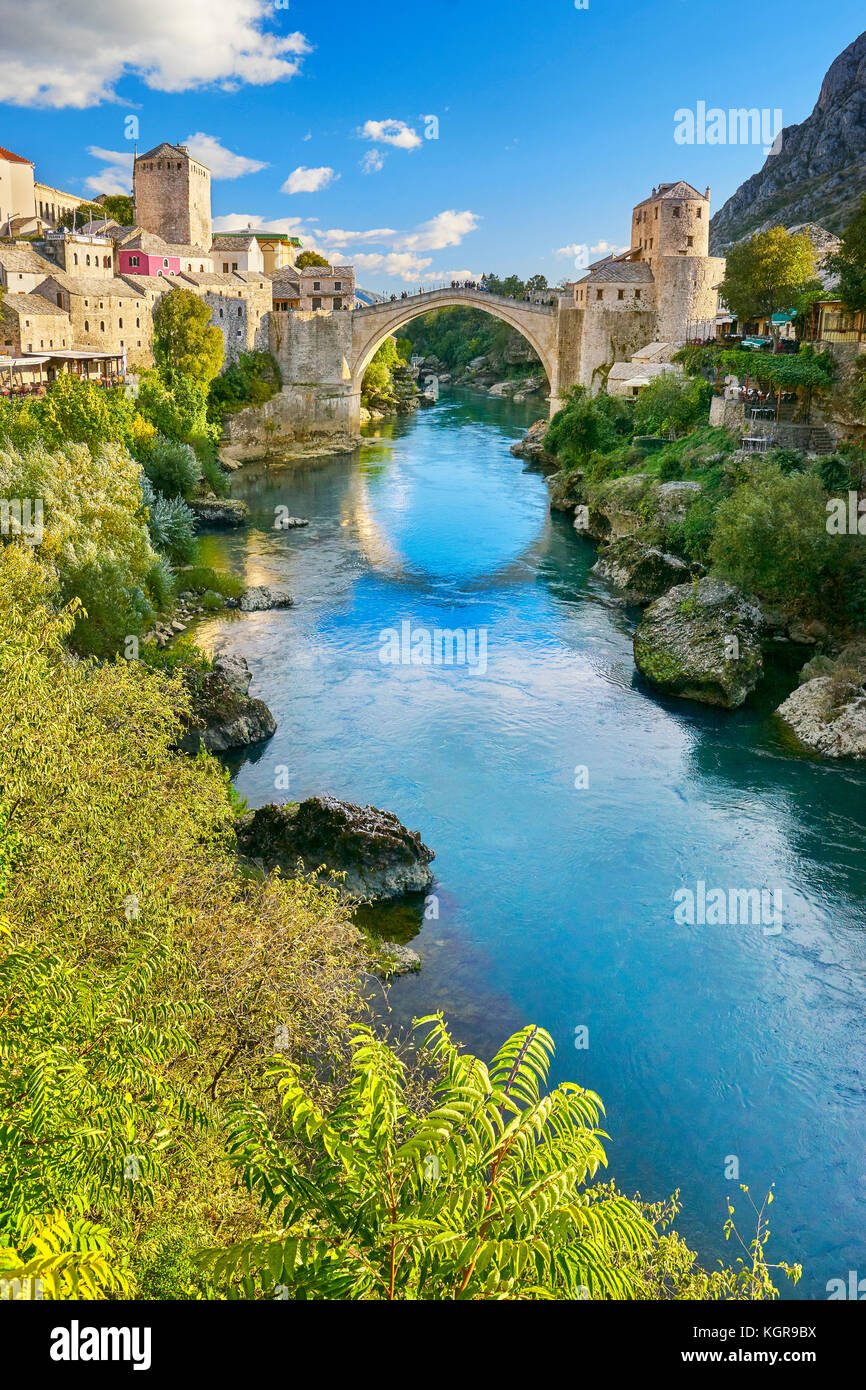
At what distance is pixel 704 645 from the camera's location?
766 inches

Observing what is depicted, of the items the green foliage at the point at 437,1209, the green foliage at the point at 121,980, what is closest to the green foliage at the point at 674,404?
the green foliage at the point at 121,980

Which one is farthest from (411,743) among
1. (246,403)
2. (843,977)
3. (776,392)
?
(246,403)

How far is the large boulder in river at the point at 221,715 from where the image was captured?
637 inches

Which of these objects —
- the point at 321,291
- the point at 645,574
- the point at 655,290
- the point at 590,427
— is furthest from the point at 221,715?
the point at 321,291

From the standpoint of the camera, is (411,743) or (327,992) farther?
(411,743)

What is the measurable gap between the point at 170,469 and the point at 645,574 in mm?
12588

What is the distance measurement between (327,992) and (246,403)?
1543 inches

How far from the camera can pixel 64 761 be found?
8164 millimetres

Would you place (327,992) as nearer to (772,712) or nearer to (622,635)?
(772,712)

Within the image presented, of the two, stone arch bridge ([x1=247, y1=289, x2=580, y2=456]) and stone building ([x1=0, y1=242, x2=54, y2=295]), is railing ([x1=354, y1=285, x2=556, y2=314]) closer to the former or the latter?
stone arch bridge ([x1=247, y1=289, x2=580, y2=456])

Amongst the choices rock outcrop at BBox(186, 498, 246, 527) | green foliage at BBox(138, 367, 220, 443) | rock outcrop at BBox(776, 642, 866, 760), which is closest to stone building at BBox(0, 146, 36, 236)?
green foliage at BBox(138, 367, 220, 443)

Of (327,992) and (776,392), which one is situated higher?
(776,392)

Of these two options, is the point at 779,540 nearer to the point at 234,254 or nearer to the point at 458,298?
the point at 458,298

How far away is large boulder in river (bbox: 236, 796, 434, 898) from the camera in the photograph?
1261 cm
